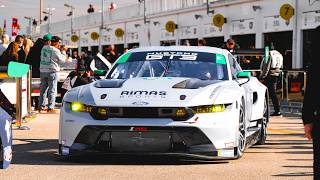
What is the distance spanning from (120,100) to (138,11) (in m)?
50.3

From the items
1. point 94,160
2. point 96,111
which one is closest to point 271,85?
point 94,160

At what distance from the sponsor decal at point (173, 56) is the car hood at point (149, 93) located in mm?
766

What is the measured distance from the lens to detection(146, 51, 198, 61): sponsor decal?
972 cm

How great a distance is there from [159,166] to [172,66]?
5.68 ft

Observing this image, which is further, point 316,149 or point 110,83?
point 110,83

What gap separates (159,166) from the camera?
8.23m

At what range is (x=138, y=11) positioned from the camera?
58.2 m

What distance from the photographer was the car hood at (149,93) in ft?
26.9

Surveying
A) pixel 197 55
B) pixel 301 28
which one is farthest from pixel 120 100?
pixel 301 28

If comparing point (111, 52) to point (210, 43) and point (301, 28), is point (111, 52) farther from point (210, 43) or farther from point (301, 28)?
point (210, 43)

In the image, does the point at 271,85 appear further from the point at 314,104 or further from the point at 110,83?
the point at 314,104

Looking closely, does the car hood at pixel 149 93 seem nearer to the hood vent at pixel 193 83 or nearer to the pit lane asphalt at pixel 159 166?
the hood vent at pixel 193 83

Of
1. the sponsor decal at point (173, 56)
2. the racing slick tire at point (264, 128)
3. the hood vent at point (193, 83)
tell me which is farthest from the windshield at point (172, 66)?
the racing slick tire at point (264, 128)

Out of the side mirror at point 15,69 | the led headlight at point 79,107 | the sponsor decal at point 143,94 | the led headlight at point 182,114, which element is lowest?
the led headlight at point 182,114
